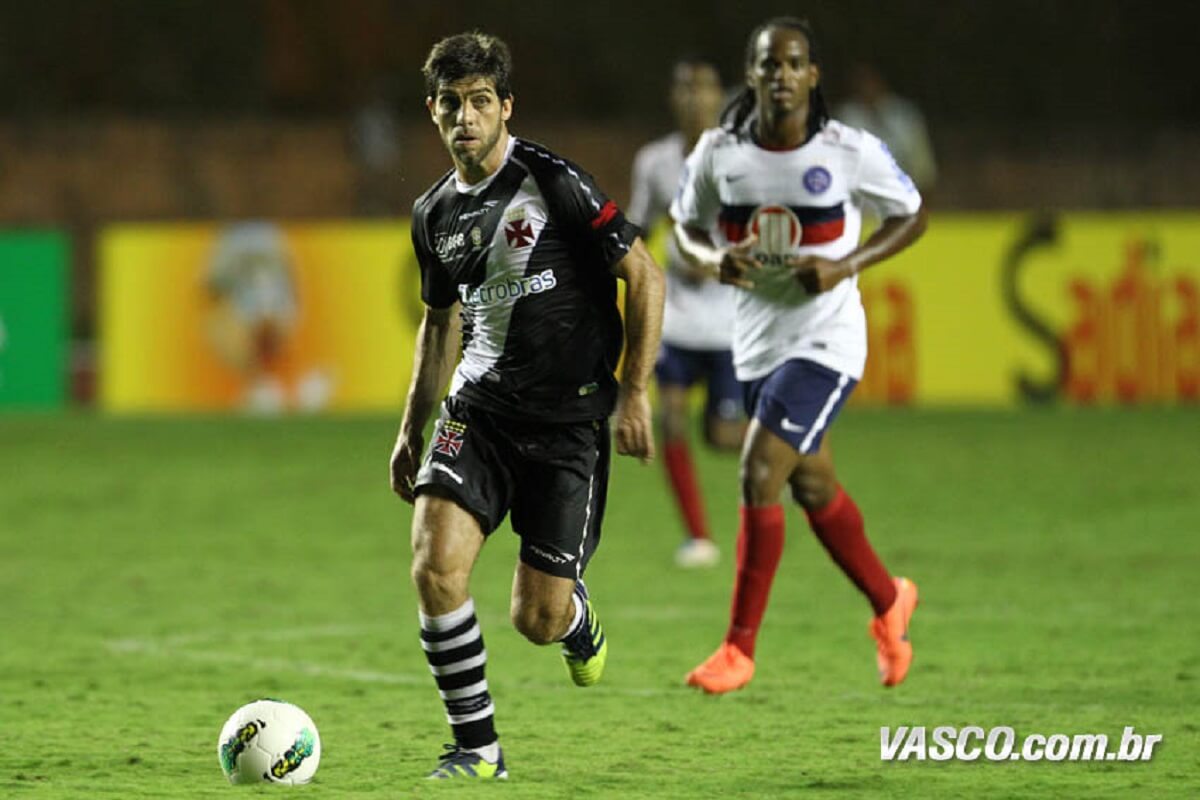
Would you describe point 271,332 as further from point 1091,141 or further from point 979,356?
point 1091,141

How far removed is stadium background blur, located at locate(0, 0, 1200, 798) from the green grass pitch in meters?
0.04

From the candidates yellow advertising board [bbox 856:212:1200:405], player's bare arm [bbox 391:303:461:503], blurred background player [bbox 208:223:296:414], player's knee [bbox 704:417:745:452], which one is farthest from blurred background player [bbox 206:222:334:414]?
player's bare arm [bbox 391:303:461:503]

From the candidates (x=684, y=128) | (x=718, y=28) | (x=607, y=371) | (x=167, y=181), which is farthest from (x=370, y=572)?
(x=718, y=28)

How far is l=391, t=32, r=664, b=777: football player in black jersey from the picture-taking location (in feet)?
19.6

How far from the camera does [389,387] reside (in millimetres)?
18969

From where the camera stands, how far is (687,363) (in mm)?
11219

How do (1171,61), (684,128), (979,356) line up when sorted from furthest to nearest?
(1171,61) → (979,356) → (684,128)

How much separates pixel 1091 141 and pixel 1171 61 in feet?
8.03

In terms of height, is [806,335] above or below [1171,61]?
below

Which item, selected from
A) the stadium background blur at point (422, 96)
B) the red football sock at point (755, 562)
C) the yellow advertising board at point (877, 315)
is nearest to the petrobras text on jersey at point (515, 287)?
the red football sock at point (755, 562)

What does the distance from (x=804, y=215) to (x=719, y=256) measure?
327 mm

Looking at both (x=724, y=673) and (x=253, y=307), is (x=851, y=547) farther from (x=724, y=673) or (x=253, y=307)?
(x=253, y=307)

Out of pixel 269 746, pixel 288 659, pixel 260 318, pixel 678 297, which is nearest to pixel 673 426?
pixel 678 297

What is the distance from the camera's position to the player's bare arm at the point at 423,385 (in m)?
6.33
